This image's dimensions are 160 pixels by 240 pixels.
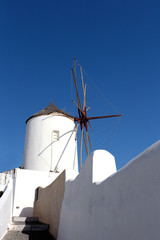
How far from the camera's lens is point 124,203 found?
94.3 inches

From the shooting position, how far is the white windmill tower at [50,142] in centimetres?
1211

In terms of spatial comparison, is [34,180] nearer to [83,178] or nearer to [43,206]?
[43,206]

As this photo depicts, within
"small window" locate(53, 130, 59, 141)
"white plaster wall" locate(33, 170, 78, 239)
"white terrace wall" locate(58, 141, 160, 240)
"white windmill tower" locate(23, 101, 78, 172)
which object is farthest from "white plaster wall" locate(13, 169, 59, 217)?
"white terrace wall" locate(58, 141, 160, 240)

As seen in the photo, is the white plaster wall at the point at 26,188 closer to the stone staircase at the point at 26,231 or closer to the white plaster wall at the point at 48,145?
the white plaster wall at the point at 48,145

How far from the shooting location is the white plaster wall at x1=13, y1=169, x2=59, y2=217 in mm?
9469

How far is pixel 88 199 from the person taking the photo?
354cm

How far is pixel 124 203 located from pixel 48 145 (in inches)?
408

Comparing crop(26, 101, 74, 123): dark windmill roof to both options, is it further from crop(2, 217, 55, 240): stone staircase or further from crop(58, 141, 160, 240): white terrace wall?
crop(58, 141, 160, 240): white terrace wall

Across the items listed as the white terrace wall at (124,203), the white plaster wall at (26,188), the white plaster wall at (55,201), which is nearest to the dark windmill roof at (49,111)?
the white plaster wall at (26,188)

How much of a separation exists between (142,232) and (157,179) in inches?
20.9

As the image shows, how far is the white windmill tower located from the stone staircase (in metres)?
4.90

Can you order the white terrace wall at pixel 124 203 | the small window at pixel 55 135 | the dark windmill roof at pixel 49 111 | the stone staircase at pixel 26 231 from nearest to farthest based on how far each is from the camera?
the white terrace wall at pixel 124 203 → the stone staircase at pixel 26 231 → the small window at pixel 55 135 → the dark windmill roof at pixel 49 111

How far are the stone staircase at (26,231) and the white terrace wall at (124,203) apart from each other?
2.28 metres

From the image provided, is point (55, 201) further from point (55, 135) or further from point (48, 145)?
point (55, 135)
